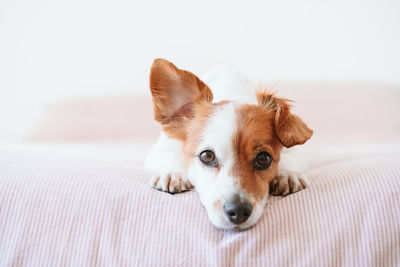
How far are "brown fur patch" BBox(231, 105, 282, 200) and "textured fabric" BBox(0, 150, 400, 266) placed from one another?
119mm

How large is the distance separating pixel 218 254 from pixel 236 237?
3.8 inches

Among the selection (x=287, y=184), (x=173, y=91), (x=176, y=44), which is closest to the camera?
(x=287, y=184)

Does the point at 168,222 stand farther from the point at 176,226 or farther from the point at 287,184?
the point at 287,184

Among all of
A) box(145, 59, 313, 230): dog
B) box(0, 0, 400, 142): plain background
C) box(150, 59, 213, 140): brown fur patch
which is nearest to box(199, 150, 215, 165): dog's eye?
box(145, 59, 313, 230): dog

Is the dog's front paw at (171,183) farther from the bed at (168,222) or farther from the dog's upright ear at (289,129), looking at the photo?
the dog's upright ear at (289,129)

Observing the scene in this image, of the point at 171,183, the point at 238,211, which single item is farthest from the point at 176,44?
the point at 238,211

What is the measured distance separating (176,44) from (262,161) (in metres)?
2.44

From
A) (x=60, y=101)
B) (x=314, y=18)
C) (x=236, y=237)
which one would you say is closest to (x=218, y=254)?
(x=236, y=237)

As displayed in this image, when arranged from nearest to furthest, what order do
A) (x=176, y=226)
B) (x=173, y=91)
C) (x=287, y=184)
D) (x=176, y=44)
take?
(x=176, y=226), (x=287, y=184), (x=173, y=91), (x=176, y=44)

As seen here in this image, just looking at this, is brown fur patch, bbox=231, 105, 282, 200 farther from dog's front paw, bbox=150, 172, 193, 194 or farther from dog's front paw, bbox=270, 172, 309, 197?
dog's front paw, bbox=150, 172, 193, 194

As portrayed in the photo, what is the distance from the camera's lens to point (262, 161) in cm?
146

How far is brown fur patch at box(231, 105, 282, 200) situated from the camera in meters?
1.36

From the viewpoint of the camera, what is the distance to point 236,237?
1.17 metres

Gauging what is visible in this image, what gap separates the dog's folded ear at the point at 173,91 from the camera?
1.58m
